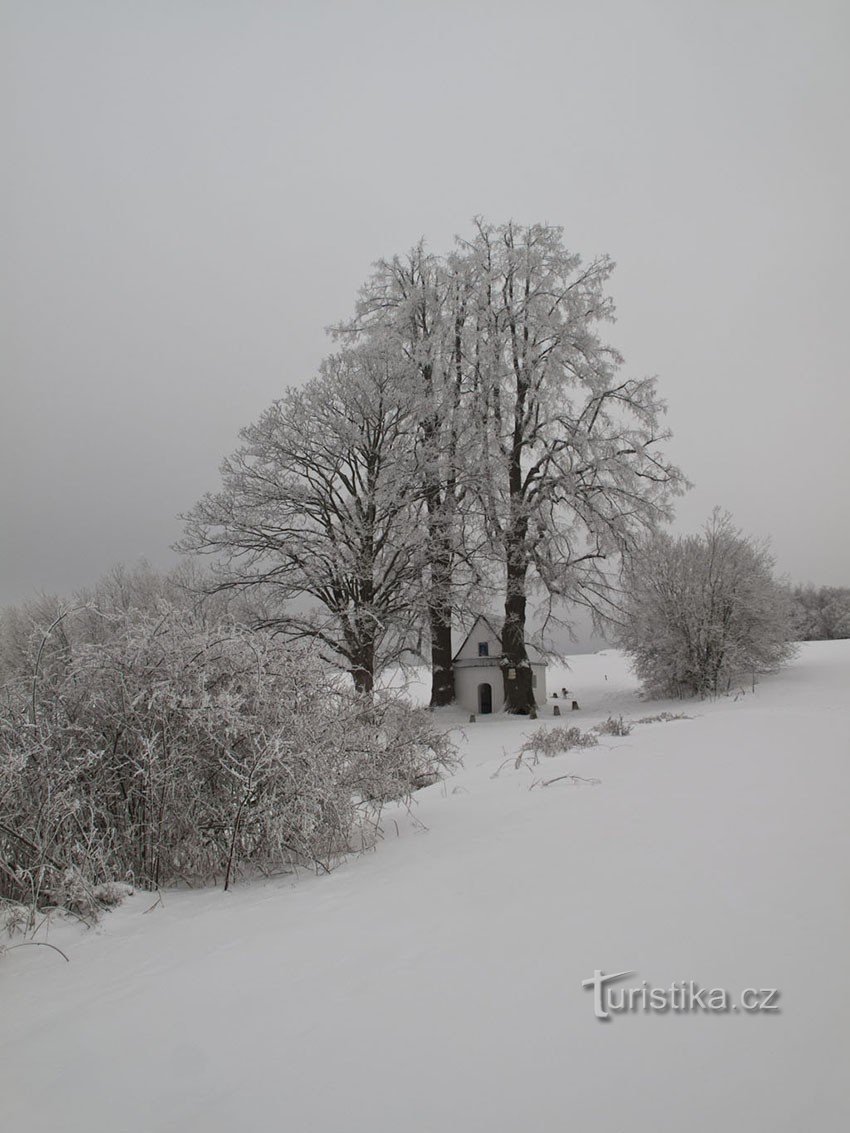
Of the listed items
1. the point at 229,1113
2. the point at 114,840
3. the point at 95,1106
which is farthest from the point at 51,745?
the point at 229,1113

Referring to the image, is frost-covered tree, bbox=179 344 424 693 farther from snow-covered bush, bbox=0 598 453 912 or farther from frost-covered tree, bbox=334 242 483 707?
snow-covered bush, bbox=0 598 453 912

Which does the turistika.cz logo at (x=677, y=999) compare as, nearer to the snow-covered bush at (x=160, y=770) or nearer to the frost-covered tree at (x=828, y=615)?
the snow-covered bush at (x=160, y=770)

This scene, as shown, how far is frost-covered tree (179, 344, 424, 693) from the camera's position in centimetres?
1587

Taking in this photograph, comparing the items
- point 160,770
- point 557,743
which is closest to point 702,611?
point 557,743

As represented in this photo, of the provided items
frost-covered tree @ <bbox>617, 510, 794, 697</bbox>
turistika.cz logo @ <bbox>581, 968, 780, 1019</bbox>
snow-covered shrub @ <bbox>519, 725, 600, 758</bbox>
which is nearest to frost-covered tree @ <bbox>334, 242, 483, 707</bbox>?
frost-covered tree @ <bbox>617, 510, 794, 697</bbox>

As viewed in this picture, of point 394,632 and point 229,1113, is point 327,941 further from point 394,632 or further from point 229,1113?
point 394,632

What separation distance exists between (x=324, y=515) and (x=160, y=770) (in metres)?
13.1

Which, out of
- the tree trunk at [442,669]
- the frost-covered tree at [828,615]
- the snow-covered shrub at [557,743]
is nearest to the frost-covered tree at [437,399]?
the tree trunk at [442,669]

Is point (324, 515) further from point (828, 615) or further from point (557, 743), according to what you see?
point (828, 615)

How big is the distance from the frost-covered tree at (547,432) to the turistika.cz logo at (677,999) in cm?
1623

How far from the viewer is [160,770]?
3.65 m

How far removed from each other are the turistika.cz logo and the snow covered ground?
1.6 inches

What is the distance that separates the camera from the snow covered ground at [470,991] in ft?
4.86

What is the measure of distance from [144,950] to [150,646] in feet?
6.05
